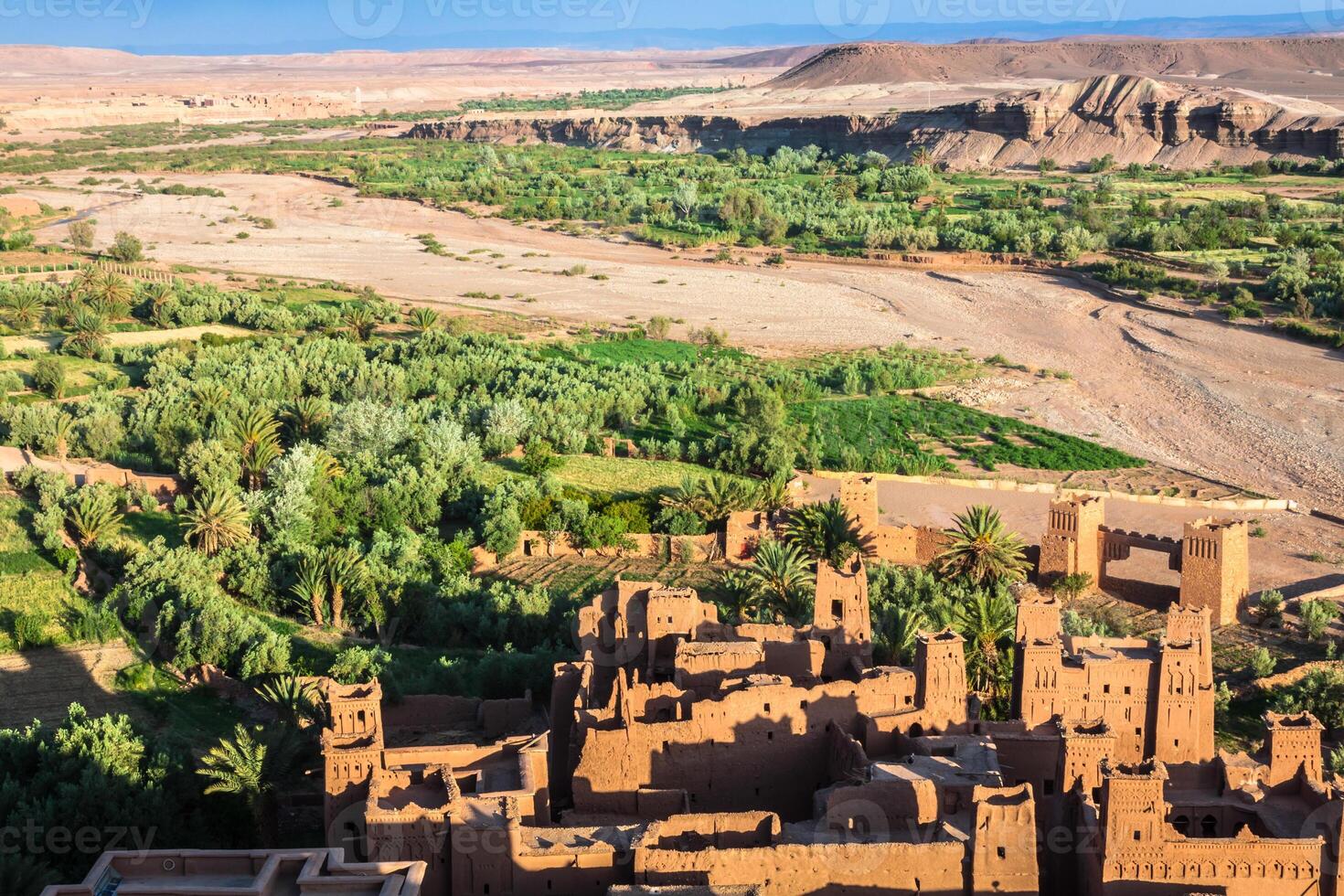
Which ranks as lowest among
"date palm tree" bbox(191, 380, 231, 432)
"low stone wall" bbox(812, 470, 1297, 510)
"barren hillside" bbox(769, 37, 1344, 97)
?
"low stone wall" bbox(812, 470, 1297, 510)

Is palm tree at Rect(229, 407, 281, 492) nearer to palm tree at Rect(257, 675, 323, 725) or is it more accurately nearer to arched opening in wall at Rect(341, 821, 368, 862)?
palm tree at Rect(257, 675, 323, 725)

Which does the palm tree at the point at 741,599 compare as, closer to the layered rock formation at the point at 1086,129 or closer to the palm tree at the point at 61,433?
the palm tree at the point at 61,433

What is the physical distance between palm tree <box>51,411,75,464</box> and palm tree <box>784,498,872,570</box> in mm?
16346

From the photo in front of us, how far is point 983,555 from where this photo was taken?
27344mm

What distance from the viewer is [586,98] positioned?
→ 178m

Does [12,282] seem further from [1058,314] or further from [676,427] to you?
[1058,314]

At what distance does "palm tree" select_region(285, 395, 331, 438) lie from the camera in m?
36.6

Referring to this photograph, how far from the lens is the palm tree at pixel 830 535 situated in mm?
28375

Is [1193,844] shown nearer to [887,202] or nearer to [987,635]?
[987,635]

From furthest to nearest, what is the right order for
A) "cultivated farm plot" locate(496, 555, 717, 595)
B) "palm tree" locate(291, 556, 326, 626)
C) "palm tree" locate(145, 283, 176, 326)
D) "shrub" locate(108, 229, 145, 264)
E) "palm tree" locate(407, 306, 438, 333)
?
"shrub" locate(108, 229, 145, 264) → "palm tree" locate(407, 306, 438, 333) → "palm tree" locate(145, 283, 176, 326) → "cultivated farm plot" locate(496, 555, 717, 595) → "palm tree" locate(291, 556, 326, 626)

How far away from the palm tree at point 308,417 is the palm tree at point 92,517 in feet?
24.4

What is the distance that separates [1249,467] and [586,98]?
14721 centimetres

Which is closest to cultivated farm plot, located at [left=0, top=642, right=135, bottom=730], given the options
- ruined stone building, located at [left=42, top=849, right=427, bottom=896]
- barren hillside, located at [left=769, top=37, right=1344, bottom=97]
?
ruined stone building, located at [left=42, top=849, right=427, bottom=896]

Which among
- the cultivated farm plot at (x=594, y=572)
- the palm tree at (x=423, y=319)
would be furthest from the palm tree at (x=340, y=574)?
the palm tree at (x=423, y=319)
